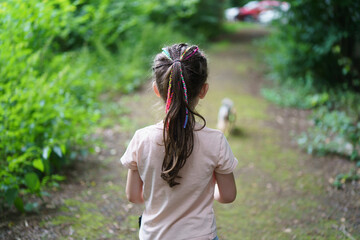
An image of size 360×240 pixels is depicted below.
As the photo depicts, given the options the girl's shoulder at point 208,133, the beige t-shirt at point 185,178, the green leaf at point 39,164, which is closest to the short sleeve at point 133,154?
the beige t-shirt at point 185,178

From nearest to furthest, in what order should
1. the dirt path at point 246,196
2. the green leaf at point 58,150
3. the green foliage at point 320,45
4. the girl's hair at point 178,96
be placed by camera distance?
the girl's hair at point 178,96 → the dirt path at point 246,196 → the green leaf at point 58,150 → the green foliage at point 320,45

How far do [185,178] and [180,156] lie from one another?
130mm

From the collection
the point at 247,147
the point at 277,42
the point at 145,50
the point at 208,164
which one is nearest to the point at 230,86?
the point at 277,42

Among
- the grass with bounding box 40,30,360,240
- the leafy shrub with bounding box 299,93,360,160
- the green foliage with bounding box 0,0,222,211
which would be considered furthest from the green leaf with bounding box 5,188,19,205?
the leafy shrub with bounding box 299,93,360,160

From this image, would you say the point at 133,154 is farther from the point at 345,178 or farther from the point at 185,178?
the point at 345,178

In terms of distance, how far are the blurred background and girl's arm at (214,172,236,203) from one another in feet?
3.80

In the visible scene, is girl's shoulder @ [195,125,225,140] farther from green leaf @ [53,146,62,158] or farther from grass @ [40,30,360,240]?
green leaf @ [53,146,62,158]

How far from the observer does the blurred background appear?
3.12 meters

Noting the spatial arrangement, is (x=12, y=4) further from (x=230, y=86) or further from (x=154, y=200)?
(x=230, y=86)

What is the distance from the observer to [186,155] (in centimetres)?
162

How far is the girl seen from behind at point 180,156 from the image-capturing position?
5.26 feet

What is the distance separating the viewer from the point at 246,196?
386 centimetres

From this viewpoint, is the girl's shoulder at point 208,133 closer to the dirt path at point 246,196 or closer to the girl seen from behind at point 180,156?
the girl seen from behind at point 180,156

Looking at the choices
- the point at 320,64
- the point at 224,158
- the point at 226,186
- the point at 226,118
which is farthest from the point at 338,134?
the point at 224,158
